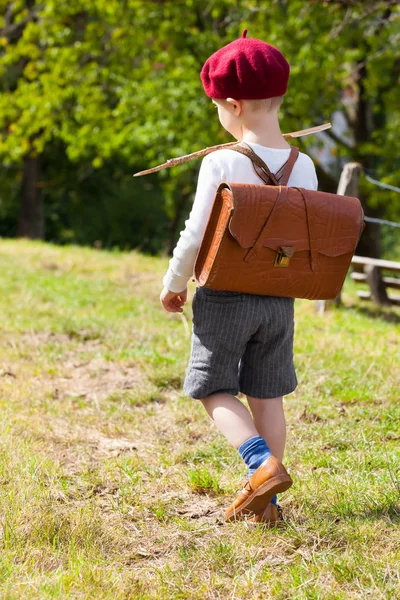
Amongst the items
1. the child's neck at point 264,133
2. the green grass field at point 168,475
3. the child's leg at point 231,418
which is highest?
the child's neck at point 264,133

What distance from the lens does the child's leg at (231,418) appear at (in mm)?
2756

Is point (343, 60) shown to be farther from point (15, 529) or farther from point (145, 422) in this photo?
point (15, 529)

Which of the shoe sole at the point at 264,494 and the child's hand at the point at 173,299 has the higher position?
the child's hand at the point at 173,299

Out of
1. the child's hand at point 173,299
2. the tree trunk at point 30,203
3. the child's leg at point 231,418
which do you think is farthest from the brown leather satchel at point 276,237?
the tree trunk at point 30,203

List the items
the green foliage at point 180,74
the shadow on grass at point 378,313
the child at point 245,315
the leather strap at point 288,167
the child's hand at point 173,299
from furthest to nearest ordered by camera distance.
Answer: the green foliage at point 180,74, the shadow on grass at point 378,313, the child's hand at point 173,299, the leather strap at point 288,167, the child at point 245,315

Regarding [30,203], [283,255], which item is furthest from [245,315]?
[30,203]

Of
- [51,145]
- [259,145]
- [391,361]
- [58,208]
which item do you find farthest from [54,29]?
[259,145]

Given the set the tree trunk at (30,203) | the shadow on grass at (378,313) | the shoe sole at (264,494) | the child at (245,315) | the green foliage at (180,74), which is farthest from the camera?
the tree trunk at (30,203)

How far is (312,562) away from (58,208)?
2054 cm

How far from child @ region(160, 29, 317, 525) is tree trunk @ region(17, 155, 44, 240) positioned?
679 inches

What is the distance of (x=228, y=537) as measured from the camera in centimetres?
267

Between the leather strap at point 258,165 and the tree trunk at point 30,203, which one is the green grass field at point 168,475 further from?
the tree trunk at point 30,203

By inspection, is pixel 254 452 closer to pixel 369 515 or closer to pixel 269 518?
pixel 269 518

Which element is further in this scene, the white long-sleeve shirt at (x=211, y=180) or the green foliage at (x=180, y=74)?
the green foliage at (x=180, y=74)
